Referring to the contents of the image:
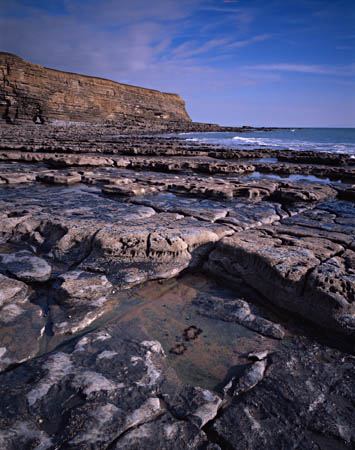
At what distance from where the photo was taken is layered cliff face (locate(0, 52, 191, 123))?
3725 centimetres

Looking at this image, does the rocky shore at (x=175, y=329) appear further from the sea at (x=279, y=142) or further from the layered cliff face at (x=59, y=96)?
the layered cliff face at (x=59, y=96)

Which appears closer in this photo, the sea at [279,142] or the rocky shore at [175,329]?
the rocky shore at [175,329]

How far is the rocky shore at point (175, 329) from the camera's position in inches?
46.3

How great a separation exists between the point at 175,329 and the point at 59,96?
48.5m

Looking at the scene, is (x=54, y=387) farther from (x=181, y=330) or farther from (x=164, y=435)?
(x=181, y=330)

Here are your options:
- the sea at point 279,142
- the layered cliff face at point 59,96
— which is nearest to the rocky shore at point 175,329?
the sea at point 279,142

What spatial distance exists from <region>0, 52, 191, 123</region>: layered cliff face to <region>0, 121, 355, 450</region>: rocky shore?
42.9 m

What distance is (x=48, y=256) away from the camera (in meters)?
2.65

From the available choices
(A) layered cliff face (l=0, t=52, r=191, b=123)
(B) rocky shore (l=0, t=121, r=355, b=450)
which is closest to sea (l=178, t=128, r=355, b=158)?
(B) rocky shore (l=0, t=121, r=355, b=450)

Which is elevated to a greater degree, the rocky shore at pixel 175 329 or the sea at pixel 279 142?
the sea at pixel 279 142

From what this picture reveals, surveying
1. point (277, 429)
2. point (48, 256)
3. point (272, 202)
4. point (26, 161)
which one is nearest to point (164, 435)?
point (277, 429)

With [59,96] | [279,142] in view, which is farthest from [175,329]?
[59,96]

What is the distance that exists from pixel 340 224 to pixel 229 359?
2.51 meters

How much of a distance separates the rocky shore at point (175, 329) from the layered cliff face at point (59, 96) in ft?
141
